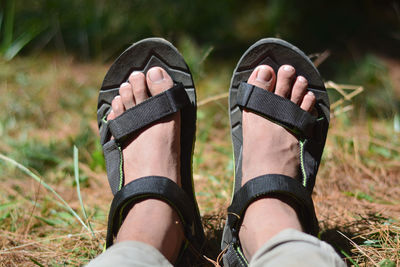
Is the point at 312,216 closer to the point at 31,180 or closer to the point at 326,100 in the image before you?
the point at 326,100

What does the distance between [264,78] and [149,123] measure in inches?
19.2

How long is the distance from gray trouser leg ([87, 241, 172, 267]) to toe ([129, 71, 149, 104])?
2.24 ft

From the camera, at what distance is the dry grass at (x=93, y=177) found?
1275mm

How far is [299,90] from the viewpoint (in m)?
1.48

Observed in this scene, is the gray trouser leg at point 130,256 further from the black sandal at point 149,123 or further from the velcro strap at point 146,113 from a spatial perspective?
the velcro strap at point 146,113

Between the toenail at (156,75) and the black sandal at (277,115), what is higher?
the toenail at (156,75)

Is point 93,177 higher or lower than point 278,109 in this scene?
lower

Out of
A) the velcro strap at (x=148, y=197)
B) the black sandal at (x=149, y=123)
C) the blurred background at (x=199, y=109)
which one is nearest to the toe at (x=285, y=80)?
the blurred background at (x=199, y=109)

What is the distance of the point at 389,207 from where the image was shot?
4.74 feet

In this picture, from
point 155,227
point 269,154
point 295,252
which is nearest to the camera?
point 295,252

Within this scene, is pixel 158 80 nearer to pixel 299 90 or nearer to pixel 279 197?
pixel 299 90

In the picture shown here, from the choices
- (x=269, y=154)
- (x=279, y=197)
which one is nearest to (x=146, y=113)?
(x=269, y=154)

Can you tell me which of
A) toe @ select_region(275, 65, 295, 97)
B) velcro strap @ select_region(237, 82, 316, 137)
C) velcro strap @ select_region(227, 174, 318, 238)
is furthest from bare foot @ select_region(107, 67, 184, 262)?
toe @ select_region(275, 65, 295, 97)

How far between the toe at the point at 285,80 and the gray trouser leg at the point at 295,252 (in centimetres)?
67
